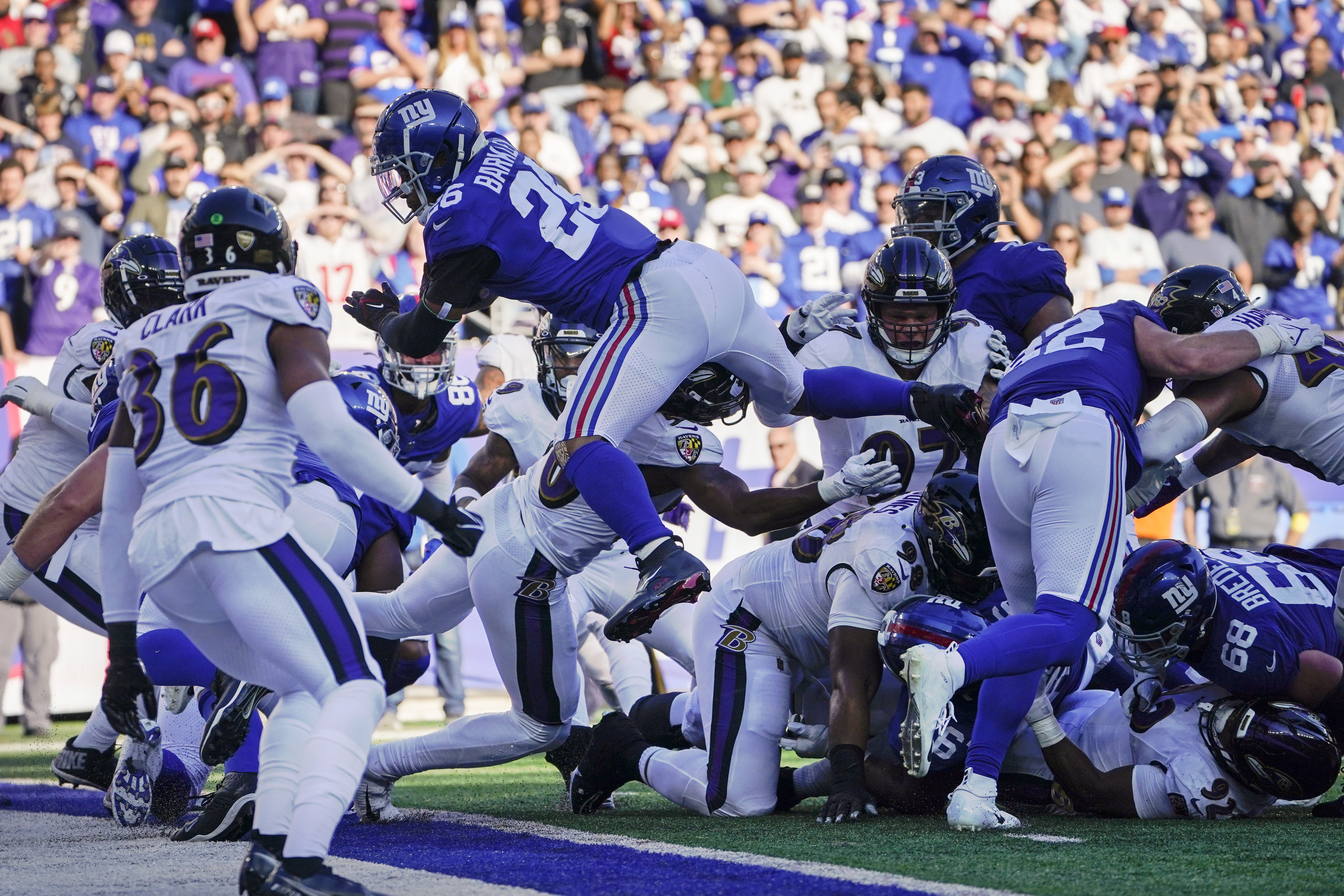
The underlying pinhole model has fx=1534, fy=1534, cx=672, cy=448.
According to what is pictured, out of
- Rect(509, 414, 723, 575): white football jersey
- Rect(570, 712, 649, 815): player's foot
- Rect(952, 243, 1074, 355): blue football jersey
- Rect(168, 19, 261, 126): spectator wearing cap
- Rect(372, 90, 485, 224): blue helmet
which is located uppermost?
Rect(168, 19, 261, 126): spectator wearing cap

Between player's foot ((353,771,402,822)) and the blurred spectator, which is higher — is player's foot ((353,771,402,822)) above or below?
below

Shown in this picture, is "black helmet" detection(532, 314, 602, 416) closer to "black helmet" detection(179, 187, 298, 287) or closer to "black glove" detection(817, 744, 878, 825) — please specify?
"black glove" detection(817, 744, 878, 825)

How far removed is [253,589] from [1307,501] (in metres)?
8.33

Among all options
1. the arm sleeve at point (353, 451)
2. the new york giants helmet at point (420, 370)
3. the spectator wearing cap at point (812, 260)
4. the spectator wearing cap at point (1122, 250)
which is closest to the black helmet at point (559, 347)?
the new york giants helmet at point (420, 370)

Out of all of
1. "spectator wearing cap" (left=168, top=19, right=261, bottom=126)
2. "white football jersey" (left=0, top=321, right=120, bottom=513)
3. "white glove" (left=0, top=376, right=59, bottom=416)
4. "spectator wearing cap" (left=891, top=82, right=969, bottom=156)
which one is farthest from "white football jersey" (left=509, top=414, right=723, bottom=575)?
"spectator wearing cap" (left=891, top=82, right=969, bottom=156)

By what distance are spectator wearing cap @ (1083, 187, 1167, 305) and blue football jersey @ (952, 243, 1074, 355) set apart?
6.32 meters

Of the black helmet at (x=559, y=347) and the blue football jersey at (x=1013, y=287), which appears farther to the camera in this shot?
the black helmet at (x=559, y=347)

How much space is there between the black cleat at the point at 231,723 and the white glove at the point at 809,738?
166 cm

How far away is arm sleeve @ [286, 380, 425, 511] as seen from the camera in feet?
10.3

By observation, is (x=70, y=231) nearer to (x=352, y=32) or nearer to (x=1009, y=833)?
(x=352, y=32)

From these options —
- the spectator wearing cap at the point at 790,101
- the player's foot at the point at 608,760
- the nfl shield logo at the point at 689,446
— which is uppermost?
the spectator wearing cap at the point at 790,101

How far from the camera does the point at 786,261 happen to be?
37.0ft

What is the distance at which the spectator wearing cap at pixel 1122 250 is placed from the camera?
461 inches

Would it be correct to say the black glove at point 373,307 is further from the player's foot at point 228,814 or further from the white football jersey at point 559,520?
the player's foot at point 228,814
